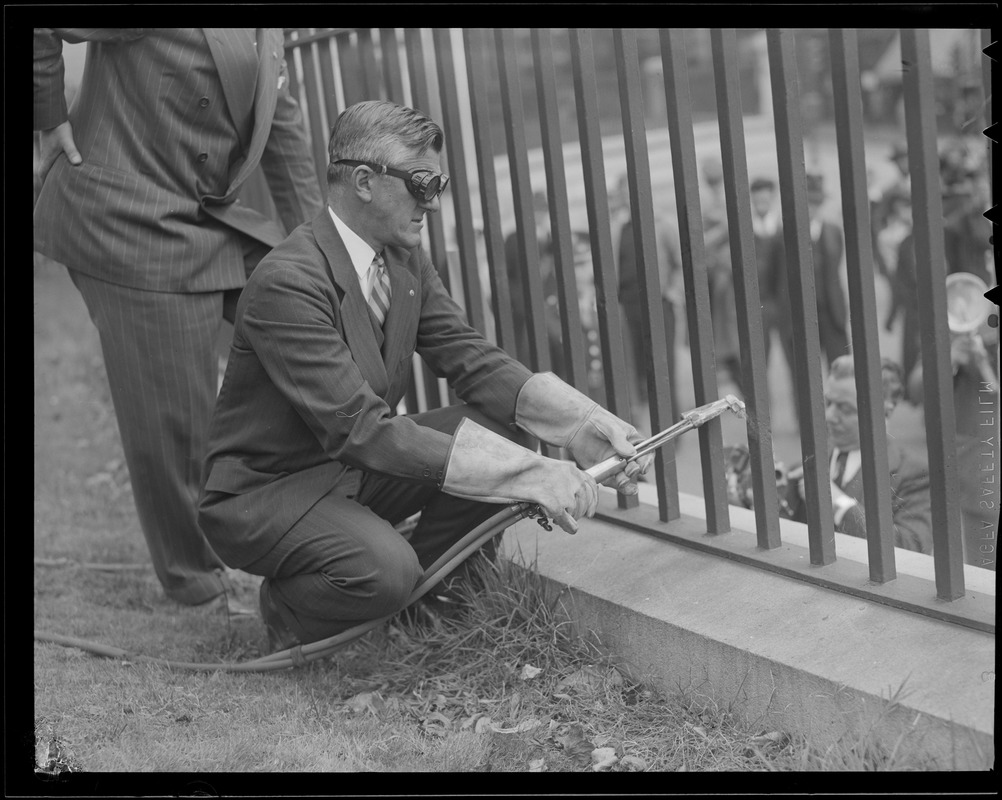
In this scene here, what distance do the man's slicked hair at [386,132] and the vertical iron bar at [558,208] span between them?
532 mm

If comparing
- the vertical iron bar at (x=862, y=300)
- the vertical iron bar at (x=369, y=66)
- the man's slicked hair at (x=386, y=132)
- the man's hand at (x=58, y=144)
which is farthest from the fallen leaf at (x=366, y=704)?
the vertical iron bar at (x=369, y=66)

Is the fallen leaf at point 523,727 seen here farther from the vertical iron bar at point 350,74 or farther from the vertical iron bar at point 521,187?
the vertical iron bar at point 350,74

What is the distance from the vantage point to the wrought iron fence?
269cm

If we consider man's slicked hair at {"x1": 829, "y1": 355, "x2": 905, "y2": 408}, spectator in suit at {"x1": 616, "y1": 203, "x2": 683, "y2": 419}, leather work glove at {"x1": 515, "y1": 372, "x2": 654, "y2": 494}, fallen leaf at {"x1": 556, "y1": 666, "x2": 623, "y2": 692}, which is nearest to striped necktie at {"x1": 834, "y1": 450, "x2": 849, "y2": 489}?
man's slicked hair at {"x1": 829, "y1": 355, "x2": 905, "y2": 408}

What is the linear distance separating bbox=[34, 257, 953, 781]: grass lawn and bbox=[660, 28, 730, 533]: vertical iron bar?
56 cm

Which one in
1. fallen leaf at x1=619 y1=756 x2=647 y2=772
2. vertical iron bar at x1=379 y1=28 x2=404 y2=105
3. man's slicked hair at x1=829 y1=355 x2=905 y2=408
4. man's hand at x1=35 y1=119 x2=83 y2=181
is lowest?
fallen leaf at x1=619 y1=756 x2=647 y2=772

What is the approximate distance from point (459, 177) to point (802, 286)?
1361 millimetres

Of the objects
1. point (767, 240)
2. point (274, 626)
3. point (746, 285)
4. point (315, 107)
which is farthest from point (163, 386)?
point (767, 240)

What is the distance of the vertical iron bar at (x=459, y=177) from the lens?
373cm

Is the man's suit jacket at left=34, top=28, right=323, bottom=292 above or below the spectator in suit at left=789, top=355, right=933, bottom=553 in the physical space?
above

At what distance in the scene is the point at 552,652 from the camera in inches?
127

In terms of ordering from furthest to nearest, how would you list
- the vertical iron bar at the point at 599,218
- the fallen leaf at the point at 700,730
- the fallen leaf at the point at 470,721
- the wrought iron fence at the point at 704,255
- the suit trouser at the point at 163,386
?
the suit trouser at the point at 163,386 → the vertical iron bar at the point at 599,218 → the fallen leaf at the point at 470,721 → the fallen leaf at the point at 700,730 → the wrought iron fence at the point at 704,255

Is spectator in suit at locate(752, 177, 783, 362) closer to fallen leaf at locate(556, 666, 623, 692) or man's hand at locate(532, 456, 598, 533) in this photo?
fallen leaf at locate(556, 666, 623, 692)
